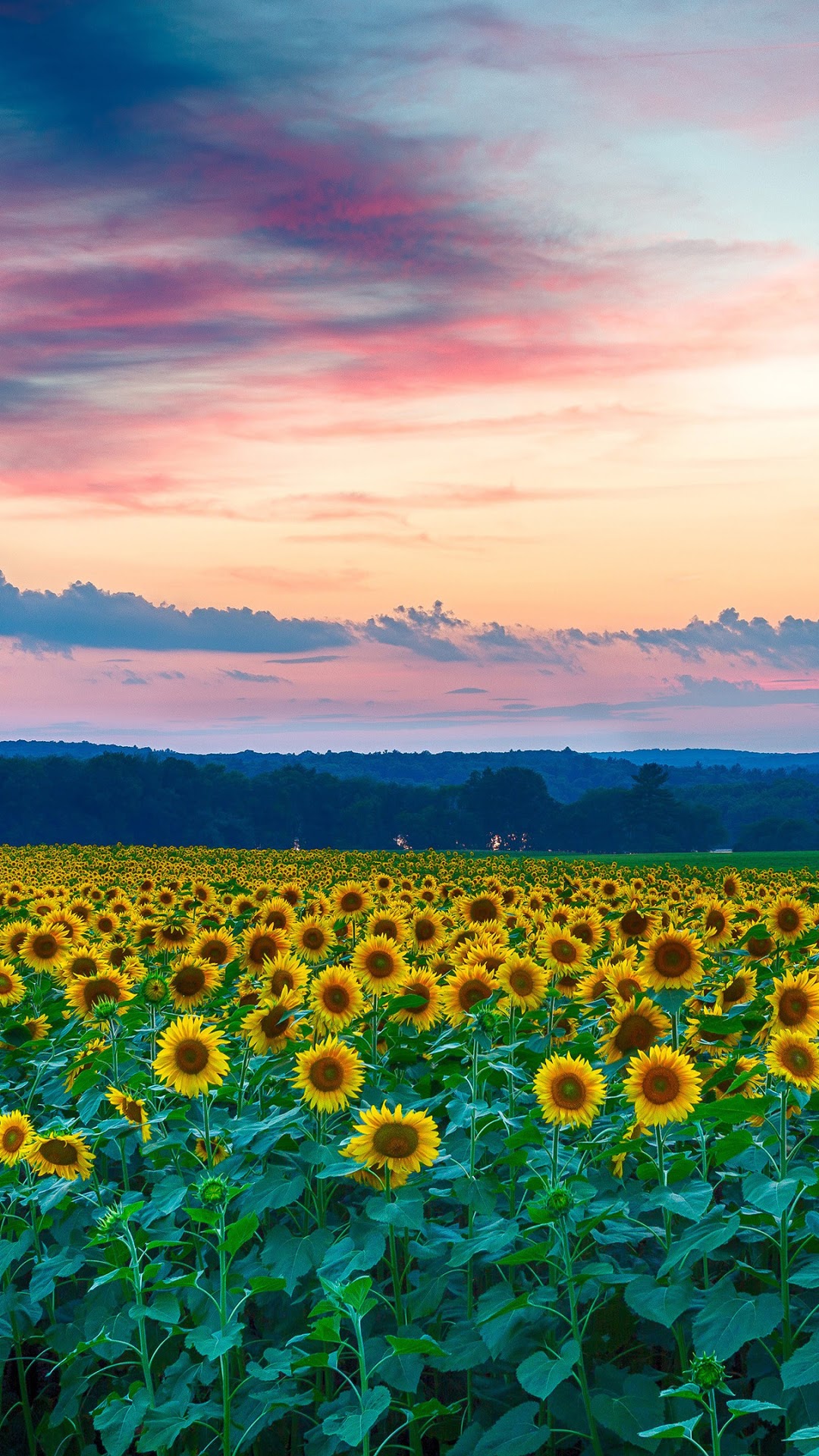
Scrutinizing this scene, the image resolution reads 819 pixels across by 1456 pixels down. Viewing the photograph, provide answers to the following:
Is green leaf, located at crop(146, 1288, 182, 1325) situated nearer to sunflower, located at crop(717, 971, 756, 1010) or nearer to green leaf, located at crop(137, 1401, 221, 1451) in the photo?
green leaf, located at crop(137, 1401, 221, 1451)

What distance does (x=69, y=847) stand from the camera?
183 ft

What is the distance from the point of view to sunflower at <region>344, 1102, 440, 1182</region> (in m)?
5.96

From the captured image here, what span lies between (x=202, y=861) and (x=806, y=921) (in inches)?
1322

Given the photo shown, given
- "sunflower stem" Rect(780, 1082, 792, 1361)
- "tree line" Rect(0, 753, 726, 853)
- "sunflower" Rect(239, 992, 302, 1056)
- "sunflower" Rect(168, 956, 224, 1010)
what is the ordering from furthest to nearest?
1. "tree line" Rect(0, 753, 726, 853)
2. "sunflower" Rect(168, 956, 224, 1010)
3. "sunflower" Rect(239, 992, 302, 1056)
4. "sunflower stem" Rect(780, 1082, 792, 1361)

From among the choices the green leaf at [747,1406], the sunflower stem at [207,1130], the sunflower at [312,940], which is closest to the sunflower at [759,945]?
the sunflower at [312,940]

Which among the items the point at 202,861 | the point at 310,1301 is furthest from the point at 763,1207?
the point at 202,861

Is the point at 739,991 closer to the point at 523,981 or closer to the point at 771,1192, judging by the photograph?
the point at 523,981

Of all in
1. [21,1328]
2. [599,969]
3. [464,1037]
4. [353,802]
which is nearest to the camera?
[21,1328]

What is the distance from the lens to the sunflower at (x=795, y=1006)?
619cm

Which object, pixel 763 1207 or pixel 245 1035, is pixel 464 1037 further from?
pixel 763 1207

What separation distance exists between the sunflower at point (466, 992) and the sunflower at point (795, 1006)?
1.93 meters

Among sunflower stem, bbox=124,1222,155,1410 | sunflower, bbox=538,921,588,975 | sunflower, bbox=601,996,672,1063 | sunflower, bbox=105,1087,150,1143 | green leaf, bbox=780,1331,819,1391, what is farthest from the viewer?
sunflower, bbox=538,921,588,975

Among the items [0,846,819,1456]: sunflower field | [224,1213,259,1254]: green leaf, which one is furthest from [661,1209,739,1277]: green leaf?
[224,1213,259,1254]: green leaf

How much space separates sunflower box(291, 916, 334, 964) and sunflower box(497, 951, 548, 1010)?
2660 millimetres
